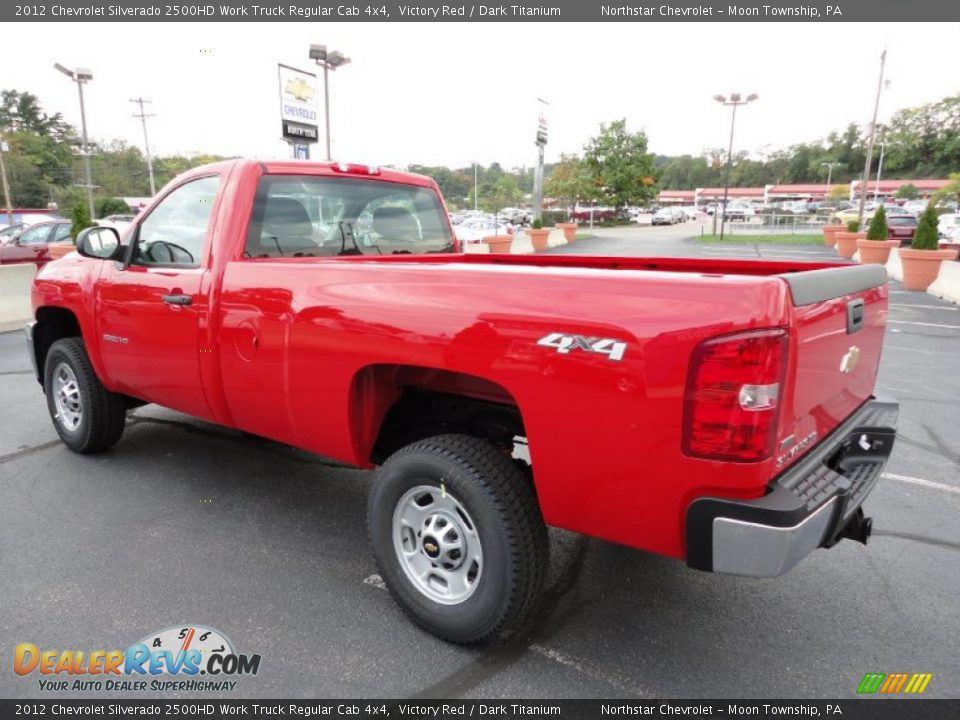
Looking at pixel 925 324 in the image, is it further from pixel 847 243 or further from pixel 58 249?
pixel 58 249

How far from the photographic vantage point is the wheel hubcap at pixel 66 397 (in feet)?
15.0

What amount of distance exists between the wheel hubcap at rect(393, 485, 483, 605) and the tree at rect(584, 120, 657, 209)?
54995mm

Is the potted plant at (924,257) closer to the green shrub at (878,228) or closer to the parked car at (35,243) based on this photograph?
the green shrub at (878,228)

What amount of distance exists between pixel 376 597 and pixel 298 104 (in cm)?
1598

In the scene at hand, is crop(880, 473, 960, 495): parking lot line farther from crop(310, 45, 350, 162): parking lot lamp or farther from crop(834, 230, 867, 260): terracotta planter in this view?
crop(834, 230, 867, 260): terracotta planter

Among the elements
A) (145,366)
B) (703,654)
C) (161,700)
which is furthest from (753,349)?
(145,366)

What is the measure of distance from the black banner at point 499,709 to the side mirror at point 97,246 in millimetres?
2499

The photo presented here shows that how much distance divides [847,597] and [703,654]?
898mm

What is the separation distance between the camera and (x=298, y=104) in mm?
16422

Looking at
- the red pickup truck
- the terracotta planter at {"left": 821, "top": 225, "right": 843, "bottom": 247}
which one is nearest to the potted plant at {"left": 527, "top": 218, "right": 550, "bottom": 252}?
the terracotta planter at {"left": 821, "top": 225, "right": 843, "bottom": 247}

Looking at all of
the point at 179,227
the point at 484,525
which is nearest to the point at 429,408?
the point at 484,525

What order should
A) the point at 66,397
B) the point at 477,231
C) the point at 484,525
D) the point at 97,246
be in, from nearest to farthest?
the point at 484,525 → the point at 97,246 → the point at 66,397 → the point at 477,231

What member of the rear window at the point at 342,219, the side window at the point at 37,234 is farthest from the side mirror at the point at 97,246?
the side window at the point at 37,234

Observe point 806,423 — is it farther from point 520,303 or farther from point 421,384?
point 421,384
